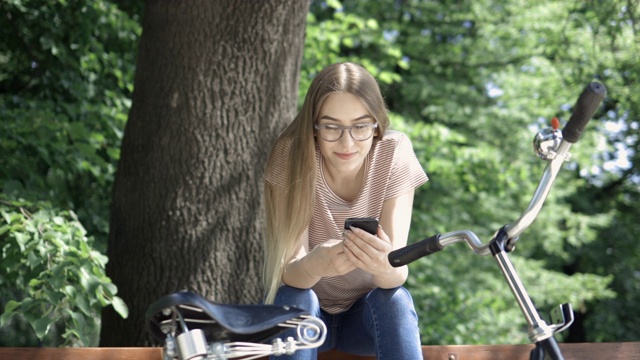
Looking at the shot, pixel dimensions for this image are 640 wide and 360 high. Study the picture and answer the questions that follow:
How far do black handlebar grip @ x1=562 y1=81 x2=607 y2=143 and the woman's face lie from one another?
99cm

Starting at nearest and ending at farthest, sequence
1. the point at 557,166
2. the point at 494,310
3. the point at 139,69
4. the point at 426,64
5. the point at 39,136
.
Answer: the point at 557,166
the point at 139,69
the point at 39,136
the point at 494,310
the point at 426,64

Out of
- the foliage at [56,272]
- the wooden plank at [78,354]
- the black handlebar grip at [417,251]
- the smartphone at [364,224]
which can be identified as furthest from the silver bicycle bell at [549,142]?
the foliage at [56,272]

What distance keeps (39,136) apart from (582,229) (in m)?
7.98

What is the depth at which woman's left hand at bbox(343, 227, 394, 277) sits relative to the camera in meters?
2.39

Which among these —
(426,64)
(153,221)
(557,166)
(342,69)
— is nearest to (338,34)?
(426,64)

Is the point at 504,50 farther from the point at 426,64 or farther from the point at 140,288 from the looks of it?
the point at 140,288

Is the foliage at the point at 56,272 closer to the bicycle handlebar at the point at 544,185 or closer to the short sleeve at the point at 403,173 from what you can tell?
the short sleeve at the point at 403,173

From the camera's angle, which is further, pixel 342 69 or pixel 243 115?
pixel 243 115

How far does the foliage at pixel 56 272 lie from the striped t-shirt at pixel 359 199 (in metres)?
0.99

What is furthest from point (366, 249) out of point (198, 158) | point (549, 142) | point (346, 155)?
point (198, 158)

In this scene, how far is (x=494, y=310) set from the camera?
371 inches

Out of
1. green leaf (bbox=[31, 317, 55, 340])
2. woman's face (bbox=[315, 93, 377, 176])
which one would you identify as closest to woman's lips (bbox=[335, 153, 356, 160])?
woman's face (bbox=[315, 93, 377, 176])

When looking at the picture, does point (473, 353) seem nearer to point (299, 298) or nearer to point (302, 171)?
point (299, 298)

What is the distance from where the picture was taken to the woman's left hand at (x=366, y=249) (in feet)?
7.85
